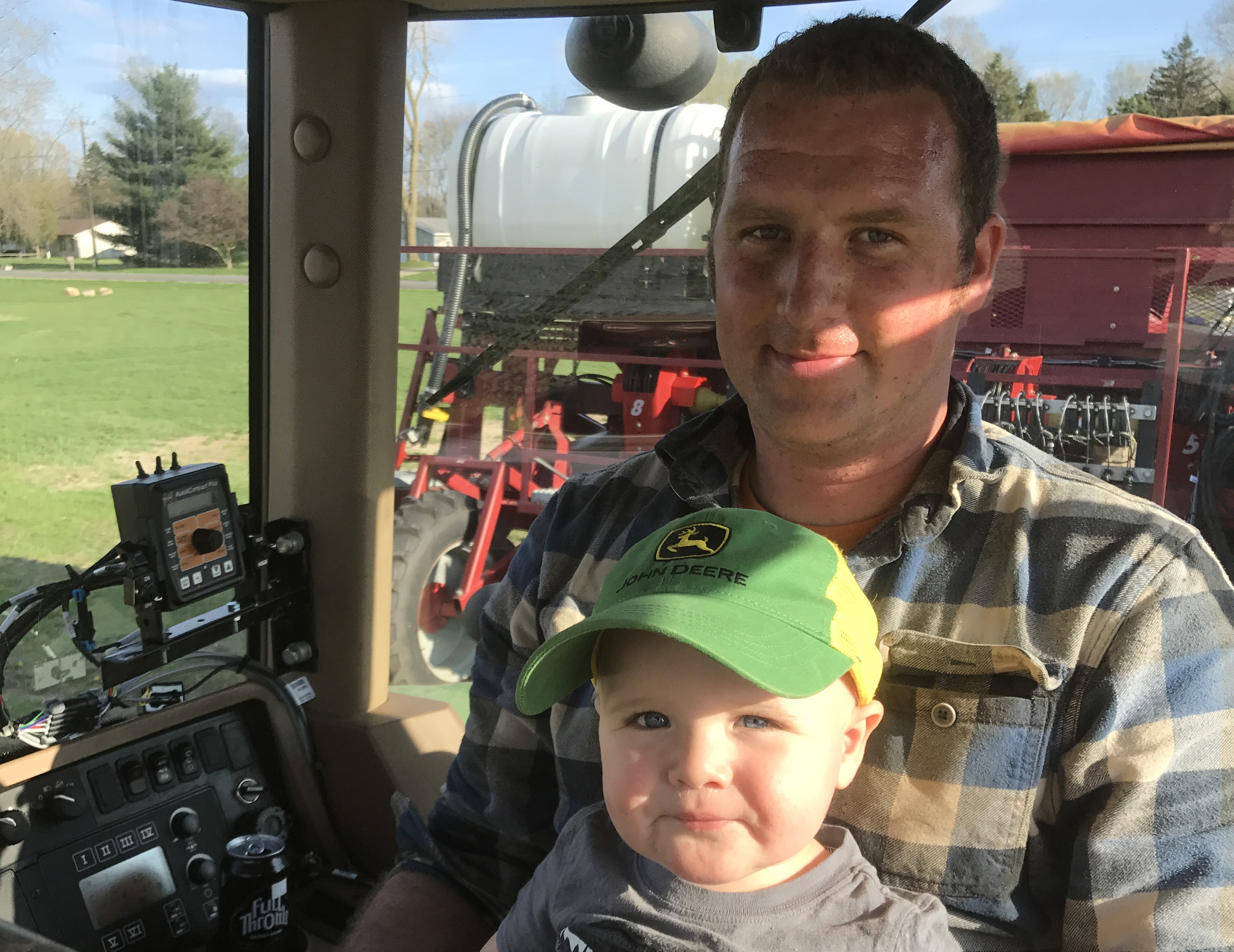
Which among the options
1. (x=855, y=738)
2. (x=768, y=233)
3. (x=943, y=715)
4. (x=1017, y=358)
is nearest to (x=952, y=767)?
(x=943, y=715)

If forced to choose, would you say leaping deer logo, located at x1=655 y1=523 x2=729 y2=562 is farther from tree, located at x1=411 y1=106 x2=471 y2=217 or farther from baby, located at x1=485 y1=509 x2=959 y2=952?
tree, located at x1=411 y1=106 x2=471 y2=217

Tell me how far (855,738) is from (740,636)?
0.23 metres

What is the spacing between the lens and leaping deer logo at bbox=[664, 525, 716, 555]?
1.16 metres

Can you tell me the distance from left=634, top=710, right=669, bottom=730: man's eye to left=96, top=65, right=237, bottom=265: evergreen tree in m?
1.61

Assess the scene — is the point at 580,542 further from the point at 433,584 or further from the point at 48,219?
the point at 433,584

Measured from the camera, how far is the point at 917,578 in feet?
4.52

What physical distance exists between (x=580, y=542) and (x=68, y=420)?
1170 millimetres

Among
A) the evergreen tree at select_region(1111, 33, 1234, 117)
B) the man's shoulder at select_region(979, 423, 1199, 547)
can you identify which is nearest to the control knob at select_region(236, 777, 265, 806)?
the man's shoulder at select_region(979, 423, 1199, 547)

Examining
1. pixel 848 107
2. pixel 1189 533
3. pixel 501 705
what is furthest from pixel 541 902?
pixel 848 107

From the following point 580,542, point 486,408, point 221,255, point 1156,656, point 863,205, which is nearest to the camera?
point 1156,656

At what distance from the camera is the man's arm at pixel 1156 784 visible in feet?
3.92

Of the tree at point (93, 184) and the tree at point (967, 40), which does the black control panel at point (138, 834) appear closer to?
the tree at point (93, 184)

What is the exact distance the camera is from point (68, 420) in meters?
2.17

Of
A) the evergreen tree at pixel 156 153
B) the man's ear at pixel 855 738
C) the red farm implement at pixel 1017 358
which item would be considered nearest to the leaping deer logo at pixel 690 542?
the man's ear at pixel 855 738
